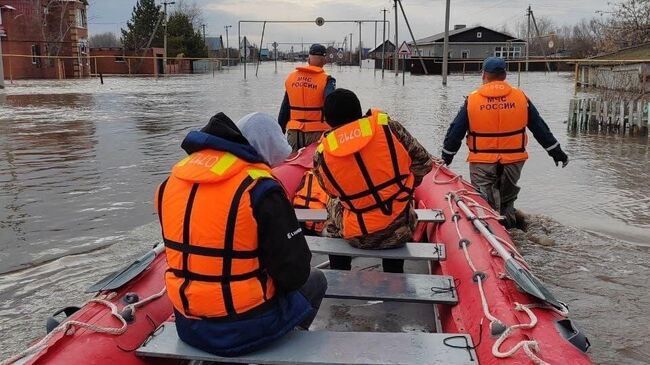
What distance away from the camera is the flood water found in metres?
4.30

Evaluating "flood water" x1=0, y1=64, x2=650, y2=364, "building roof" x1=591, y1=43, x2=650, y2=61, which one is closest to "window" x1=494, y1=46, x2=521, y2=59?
"building roof" x1=591, y1=43, x2=650, y2=61

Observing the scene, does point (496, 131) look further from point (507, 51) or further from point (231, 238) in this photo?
point (507, 51)

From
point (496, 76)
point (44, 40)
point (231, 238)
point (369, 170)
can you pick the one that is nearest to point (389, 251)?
point (369, 170)

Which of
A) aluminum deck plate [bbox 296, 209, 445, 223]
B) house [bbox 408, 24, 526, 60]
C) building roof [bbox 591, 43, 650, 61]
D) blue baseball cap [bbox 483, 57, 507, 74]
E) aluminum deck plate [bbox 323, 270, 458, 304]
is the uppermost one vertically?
house [bbox 408, 24, 526, 60]

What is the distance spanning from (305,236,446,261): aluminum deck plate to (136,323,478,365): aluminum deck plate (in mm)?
1021

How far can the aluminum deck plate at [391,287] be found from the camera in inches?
122

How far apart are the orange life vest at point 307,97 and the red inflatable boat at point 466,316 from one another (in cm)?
324

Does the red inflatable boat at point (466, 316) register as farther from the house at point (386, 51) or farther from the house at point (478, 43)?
the house at point (478, 43)

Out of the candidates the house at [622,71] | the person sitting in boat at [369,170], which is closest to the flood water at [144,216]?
the person sitting in boat at [369,170]

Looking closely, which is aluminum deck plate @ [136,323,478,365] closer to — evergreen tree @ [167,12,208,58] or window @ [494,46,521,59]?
evergreen tree @ [167,12,208,58]

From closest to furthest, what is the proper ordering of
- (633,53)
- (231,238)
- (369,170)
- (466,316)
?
(231,238) < (466,316) < (369,170) < (633,53)

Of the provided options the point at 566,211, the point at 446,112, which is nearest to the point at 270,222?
the point at 566,211

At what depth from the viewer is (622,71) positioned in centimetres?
2142

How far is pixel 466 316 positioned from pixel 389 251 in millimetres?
856
